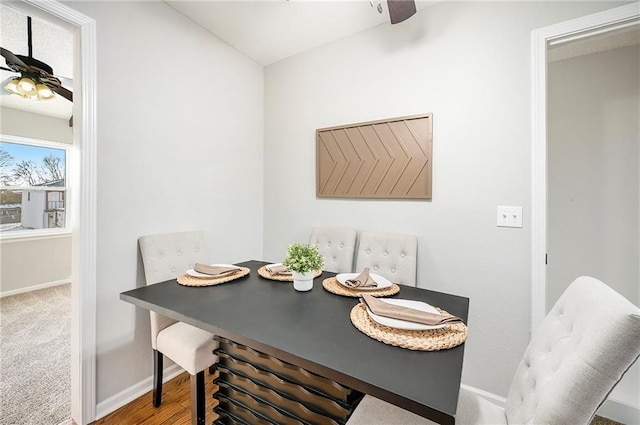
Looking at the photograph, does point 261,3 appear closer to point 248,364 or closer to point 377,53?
point 377,53

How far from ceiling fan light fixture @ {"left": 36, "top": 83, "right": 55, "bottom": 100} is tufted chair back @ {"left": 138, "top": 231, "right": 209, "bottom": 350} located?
73.6 inches

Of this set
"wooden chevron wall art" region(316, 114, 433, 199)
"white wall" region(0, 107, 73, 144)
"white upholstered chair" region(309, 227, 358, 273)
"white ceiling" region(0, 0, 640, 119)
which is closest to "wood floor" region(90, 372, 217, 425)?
"white upholstered chair" region(309, 227, 358, 273)

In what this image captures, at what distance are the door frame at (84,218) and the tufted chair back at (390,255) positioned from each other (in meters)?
1.67

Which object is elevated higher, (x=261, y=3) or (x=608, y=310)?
(x=261, y=3)

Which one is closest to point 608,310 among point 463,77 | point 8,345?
point 463,77

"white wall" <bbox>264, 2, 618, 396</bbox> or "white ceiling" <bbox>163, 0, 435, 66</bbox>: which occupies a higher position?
"white ceiling" <bbox>163, 0, 435, 66</bbox>

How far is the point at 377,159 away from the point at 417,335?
144cm

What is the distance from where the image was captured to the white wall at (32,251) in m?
3.70

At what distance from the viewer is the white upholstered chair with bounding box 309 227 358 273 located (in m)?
2.13

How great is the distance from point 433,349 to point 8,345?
350 centimetres

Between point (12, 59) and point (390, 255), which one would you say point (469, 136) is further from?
point (12, 59)

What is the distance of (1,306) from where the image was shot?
3355 millimetres

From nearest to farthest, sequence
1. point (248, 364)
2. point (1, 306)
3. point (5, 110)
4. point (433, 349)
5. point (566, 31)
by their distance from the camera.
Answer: point (433, 349), point (248, 364), point (566, 31), point (1, 306), point (5, 110)

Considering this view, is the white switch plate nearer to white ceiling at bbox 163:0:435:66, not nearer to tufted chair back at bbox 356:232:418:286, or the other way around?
tufted chair back at bbox 356:232:418:286
